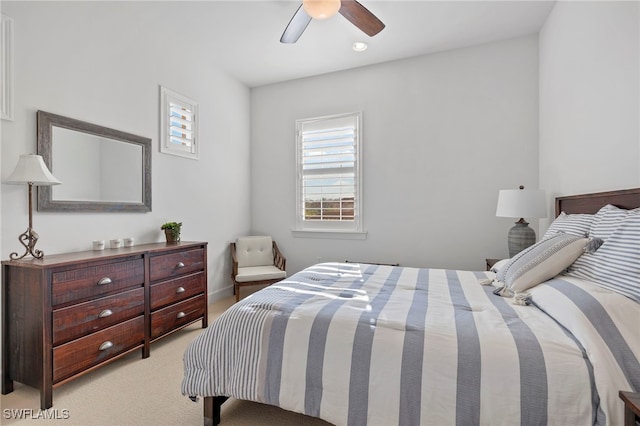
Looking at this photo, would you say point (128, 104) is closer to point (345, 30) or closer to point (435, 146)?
point (345, 30)

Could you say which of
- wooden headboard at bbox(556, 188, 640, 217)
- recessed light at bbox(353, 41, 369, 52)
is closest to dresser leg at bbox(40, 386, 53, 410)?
wooden headboard at bbox(556, 188, 640, 217)

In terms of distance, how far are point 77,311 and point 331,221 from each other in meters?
2.73

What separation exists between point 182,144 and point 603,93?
3.56m

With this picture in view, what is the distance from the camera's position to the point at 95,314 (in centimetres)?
205

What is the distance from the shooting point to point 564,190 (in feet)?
8.34

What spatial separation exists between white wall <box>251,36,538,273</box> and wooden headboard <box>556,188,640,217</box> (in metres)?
0.85

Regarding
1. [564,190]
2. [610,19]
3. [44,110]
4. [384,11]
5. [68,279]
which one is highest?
[384,11]

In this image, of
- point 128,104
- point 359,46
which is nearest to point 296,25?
point 359,46

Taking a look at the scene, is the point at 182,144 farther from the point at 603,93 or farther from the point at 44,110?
the point at 603,93

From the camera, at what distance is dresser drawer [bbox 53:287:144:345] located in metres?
1.86

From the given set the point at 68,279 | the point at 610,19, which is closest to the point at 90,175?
the point at 68,279

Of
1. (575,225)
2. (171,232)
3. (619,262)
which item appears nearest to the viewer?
(619,262)

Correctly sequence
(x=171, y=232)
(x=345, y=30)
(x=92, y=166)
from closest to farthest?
(x=92, y=166) < (x=171, y=232) < (x=345, y=30)

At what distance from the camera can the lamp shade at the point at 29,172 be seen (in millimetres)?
1838
